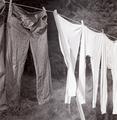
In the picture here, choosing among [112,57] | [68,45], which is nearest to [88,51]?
[68,45]

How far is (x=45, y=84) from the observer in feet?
6.05

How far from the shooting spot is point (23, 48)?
5.67 ft

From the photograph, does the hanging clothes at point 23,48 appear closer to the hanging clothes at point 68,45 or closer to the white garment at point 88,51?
the hanging clothes at point 68,45

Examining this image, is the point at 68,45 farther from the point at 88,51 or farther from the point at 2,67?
the point at 2,67

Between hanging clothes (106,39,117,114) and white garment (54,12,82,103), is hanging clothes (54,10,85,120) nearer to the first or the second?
white garment (54,12,82,103)

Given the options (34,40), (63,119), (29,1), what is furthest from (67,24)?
(63,119)

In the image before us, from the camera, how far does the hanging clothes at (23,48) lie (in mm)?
1641

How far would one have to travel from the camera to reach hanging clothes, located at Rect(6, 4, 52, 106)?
164 centimetres

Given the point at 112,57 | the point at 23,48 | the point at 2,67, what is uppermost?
the point at 23,48

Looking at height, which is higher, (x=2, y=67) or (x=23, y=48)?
(x=23, y=48)

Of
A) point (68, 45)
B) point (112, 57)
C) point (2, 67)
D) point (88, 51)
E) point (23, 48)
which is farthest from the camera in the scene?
point (112, 57)

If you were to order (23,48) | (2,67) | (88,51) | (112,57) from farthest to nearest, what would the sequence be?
(112,57), (88,51), (23,48), (2,67)

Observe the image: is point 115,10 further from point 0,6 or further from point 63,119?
point 0,6

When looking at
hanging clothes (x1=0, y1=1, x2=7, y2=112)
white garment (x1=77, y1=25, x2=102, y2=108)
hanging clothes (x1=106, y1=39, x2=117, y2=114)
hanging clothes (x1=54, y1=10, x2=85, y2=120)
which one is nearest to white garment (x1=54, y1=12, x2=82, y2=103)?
hanging clothes (x1=54, y1=10, x2=85, y2=120)
